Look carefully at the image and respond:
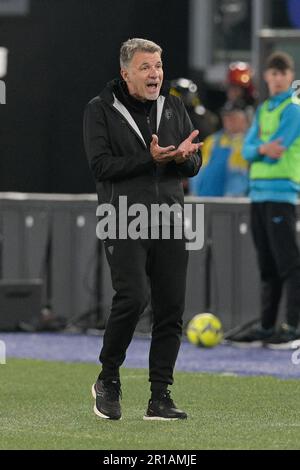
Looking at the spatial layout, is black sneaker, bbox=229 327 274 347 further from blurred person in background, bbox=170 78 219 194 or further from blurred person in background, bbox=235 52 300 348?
blurred person in background, bbox=170 78 219 194

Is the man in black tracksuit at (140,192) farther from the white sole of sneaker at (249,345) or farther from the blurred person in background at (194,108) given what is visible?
the blurred person in background at (194,108)

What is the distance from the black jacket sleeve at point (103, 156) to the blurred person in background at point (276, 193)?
4.65 metres

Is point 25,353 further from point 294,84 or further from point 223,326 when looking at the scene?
point 294,84

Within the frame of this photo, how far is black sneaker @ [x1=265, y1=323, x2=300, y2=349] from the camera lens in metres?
13.8

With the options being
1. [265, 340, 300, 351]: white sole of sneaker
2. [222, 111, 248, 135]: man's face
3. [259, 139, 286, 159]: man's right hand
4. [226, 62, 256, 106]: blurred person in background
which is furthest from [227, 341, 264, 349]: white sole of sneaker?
[226, 62, 256, 106]: blurred person in background

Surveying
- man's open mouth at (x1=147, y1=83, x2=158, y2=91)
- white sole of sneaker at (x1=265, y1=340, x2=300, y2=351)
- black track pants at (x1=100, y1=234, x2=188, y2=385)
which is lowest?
white sole of sneaker at (x1=265, y1=340, x2=300, y2=351)

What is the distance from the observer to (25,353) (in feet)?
44.9

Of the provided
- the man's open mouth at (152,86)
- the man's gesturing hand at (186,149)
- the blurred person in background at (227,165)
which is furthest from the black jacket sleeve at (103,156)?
the blurred person in background at (227,165)

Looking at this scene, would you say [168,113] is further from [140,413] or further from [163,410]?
[140,413]

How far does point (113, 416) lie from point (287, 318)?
5.12 metres

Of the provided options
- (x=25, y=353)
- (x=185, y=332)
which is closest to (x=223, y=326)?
(x=185, y=332)

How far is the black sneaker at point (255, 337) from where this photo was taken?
1396cm

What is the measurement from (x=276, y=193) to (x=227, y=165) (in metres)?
2.44

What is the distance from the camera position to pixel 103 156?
8898 millimetres
